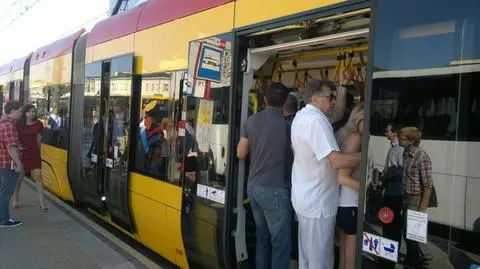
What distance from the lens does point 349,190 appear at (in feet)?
10.8

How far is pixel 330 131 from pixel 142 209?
2.73m

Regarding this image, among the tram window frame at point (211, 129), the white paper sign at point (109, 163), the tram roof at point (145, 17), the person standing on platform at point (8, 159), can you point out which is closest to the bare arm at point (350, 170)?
the tram window frame at point (211, 129)

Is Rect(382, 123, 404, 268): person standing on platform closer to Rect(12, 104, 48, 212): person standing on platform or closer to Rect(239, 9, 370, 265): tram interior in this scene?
Rect(239, 9, 370, 265): tram interior

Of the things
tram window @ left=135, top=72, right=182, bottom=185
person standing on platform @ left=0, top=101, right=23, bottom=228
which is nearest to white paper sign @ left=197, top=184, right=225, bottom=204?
tram window @ left=135, top=72, right=182, bottom=185

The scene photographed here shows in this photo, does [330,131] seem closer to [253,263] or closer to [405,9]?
[405,9]

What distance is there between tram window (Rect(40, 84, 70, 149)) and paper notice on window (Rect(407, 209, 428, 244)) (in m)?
6.70

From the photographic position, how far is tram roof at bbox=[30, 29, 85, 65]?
27.2ft

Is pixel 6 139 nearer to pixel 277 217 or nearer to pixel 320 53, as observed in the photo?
pixel 277 217

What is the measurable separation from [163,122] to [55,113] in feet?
16.1

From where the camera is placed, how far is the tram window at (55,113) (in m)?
8.30

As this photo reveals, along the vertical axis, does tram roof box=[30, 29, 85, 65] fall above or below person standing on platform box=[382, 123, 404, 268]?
above

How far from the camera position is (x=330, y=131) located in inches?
128

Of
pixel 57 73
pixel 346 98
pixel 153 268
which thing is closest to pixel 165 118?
pixel 153 268

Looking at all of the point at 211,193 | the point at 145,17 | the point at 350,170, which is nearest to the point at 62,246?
the point at 211,193
